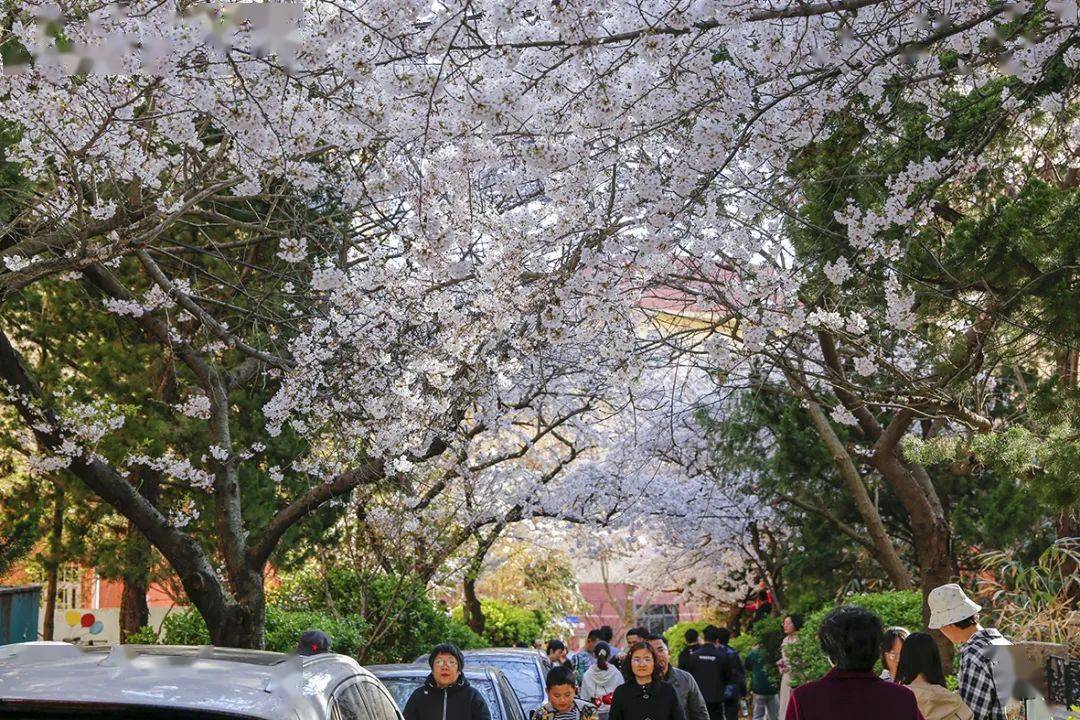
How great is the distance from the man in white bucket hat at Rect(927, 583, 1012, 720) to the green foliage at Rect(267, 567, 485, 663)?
10.1m

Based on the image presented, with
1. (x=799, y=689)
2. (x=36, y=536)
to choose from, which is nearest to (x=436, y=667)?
(x=799, y=689)

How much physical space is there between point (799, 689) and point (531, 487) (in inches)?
703

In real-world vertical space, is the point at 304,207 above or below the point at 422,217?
above

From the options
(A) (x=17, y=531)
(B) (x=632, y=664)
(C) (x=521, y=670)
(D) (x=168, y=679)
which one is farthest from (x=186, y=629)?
(D) (x=168, y=679)

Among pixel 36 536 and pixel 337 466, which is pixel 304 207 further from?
pixel 36 536

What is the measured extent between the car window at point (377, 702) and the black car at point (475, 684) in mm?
3667

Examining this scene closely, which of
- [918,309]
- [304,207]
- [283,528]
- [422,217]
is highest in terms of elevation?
[304,207]

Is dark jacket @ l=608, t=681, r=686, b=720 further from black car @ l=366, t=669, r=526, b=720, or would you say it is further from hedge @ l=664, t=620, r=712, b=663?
hedge @ l=664, t=620, r=712, b=663

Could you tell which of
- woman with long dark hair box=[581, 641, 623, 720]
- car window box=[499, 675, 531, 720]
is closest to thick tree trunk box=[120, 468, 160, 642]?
woman with long dark hair box=[581, 641, 623, 720]

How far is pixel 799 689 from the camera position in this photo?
4844 mm

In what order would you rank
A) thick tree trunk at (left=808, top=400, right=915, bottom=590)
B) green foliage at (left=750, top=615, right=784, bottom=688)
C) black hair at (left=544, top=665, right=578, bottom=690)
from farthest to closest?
green foliage at (left=750, top=615, right=784, bottom=688)
thick tree trunk at (left=808, top=400, right=915, bottom=590)
black hair at (left=544, top=665, right=578, bottom=690)

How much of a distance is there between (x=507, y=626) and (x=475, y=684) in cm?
1932

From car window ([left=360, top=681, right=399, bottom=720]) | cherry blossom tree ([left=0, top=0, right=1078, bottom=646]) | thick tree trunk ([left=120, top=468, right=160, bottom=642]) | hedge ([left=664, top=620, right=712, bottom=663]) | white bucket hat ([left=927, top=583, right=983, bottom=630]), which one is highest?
cherry blossom tree ([left=0, top=0, right=1078, bottom=646])

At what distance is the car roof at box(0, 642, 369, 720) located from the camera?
13.0 ft
